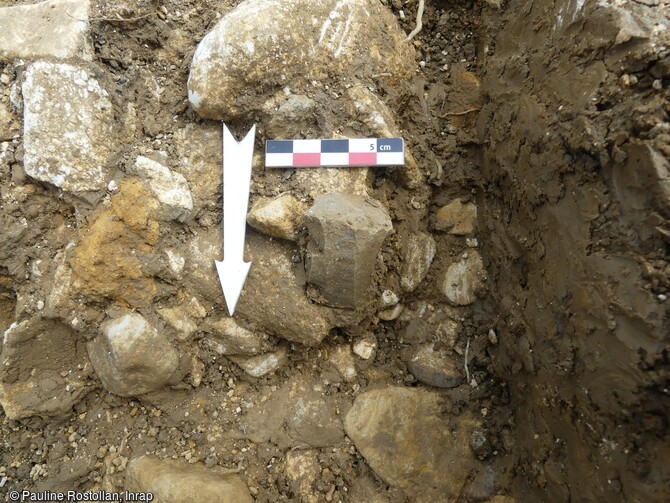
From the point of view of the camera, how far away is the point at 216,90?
6.33 ft

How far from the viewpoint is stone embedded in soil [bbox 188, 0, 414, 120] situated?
1.90 m

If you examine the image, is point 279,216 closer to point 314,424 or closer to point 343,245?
point 343,245

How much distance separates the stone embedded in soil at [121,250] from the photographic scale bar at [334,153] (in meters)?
0.57

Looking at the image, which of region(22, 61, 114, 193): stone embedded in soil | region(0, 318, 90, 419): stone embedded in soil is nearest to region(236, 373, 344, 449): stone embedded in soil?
region(0, 318, 90, 419): stone embedded in soil

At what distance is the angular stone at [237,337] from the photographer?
2.00 metres

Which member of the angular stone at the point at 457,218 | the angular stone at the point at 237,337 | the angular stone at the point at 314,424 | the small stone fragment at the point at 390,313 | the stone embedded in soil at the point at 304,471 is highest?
the angular stone at the point at 457,218

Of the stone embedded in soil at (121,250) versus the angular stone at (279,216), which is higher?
the angular stone at (279,216)

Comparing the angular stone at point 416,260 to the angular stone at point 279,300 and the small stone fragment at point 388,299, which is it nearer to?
the small stone fragment at point 388,299

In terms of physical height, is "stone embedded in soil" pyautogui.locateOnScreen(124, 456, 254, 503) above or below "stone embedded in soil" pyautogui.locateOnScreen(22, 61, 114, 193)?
below

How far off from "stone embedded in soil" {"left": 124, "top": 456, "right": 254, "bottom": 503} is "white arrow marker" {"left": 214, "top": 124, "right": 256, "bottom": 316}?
692 mm

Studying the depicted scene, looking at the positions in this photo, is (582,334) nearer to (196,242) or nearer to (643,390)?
(643,390)

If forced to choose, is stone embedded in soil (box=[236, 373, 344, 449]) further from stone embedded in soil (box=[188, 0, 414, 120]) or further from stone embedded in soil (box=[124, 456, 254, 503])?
stone embedded in soil (box=[188, 0, 414, 120])

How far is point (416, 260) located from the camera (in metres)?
2.17

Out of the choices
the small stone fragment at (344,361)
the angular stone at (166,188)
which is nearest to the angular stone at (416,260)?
the small stone fragment at (344,361)
